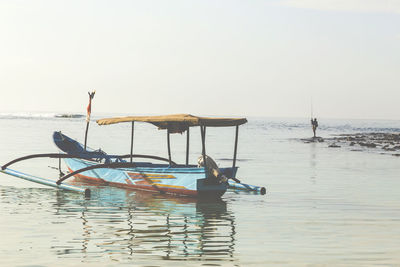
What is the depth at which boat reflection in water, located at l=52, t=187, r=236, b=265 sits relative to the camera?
1033 centimetres

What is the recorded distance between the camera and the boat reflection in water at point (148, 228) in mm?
10328

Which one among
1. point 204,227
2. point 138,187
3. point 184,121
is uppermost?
point 184,121

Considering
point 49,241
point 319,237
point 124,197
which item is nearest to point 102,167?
point 124,197

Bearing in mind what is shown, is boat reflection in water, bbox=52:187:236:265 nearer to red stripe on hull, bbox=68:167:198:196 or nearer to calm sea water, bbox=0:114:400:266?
calm sea water, bbox=0:114:400:266

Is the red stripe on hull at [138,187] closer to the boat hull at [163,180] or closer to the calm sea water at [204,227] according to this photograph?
the boat hull at [163,180]

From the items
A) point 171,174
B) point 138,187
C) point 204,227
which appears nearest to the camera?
point 204,227

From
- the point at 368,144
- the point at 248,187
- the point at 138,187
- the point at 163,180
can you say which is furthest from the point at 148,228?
the point at 368,144

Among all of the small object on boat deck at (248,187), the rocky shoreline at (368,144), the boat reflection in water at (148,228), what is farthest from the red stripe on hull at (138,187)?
the rocky shoreline at (368,144)

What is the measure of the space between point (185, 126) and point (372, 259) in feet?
32.2

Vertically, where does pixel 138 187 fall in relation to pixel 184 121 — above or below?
below

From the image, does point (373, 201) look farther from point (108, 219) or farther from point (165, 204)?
point (108, 219)

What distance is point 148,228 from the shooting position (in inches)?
506

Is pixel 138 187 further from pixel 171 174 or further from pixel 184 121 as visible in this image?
pixel 184 121

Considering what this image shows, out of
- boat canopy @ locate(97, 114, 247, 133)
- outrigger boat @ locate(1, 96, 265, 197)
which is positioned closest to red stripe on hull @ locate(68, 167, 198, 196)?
outrigger boat @ locate(1, 96, 265, 197)
